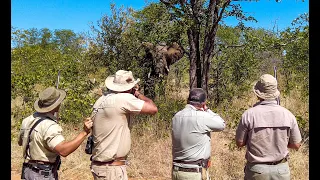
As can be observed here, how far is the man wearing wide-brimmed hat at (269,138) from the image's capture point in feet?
11.1

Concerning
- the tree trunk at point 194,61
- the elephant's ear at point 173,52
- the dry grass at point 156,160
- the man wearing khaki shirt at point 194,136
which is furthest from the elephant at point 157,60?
the man wearing khaki shirt at point 194,136

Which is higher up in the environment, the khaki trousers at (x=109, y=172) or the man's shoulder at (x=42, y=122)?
the man's shoulder at (x=42, y=122)

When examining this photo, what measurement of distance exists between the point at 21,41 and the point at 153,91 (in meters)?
7.16

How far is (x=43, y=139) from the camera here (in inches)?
127

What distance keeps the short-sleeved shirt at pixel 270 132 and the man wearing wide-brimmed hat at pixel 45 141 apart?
5.28ft

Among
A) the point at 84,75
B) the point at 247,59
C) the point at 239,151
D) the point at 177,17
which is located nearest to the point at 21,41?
the point at 84,75

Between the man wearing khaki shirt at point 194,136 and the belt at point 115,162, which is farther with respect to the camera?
the man wearing khaki shirt at point 194,136

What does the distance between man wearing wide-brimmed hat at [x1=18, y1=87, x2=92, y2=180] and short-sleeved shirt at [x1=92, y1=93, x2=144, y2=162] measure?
0.48 feet

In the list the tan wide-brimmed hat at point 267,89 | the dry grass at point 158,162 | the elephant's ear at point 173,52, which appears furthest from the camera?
the elephant's ear at point 173,52

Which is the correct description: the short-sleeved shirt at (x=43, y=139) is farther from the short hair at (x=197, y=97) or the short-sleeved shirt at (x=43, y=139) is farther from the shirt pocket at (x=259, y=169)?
the shirt pocket at (x=259, y=169)

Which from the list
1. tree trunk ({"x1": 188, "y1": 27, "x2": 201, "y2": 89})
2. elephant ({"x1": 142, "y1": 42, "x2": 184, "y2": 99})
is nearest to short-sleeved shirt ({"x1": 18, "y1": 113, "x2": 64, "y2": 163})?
tree trunk ({"x1": 188, "y1": 27, "x2": 201, "y2": 89})

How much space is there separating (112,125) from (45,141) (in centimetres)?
64
